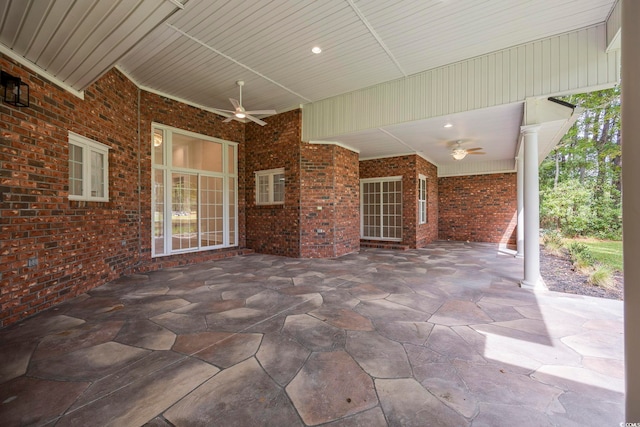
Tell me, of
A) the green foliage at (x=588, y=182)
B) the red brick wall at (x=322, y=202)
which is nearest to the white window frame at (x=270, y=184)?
the red brick wall at (x=322, y=202)

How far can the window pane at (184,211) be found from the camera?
20.9 feet

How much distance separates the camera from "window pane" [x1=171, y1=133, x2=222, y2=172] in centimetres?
655

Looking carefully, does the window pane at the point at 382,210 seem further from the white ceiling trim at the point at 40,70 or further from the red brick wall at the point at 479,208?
the white ceiling trim at the point at 40,70

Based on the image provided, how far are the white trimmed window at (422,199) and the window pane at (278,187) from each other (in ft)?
15.8

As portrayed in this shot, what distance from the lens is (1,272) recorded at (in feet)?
9.35

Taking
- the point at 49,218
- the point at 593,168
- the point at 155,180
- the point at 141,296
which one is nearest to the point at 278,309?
the point at 141,296

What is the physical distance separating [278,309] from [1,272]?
297 cm

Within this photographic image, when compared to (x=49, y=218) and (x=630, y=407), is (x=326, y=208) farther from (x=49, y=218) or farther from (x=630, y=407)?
(x=630, y=407)

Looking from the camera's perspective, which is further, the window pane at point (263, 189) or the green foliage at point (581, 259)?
the window pane at point (263, 189)

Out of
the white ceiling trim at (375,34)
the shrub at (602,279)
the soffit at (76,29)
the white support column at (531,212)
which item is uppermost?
the white ceiling trim at (375,34)

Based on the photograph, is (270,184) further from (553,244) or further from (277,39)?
(553,244)

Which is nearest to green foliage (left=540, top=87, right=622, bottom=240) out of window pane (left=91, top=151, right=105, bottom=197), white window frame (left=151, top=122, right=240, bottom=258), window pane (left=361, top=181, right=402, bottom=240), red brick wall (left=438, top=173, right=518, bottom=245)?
red brick wall (left=438, top=173, right=518, bottom=245)

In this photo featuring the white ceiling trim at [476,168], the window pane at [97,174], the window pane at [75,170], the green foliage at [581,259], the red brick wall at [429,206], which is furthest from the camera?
the white ceiling trim at [476,168]

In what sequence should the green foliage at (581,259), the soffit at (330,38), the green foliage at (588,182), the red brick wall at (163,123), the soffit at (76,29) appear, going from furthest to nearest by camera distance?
1. the green foliage at (588,182)
2. the red brick wall at (163,123)
3. the green foliage at (581,259)
4. the soffit at (330,38)
5. the soffit at (76,29)
